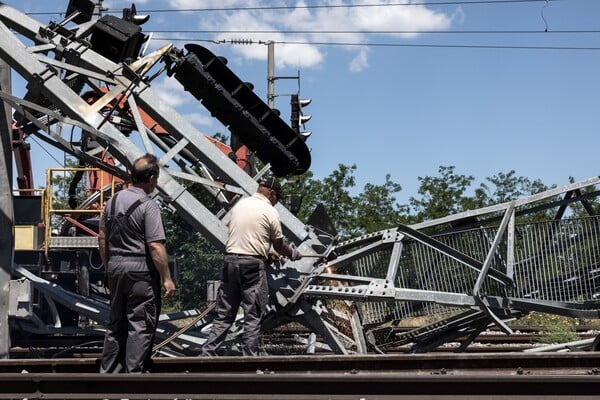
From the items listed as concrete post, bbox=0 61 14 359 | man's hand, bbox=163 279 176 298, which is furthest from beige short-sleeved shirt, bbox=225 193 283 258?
concrete post, bbox=0 61 14 359

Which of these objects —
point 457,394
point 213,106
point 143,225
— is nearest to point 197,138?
point 213,106

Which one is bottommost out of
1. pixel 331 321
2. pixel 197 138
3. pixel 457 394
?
pixel 457 394

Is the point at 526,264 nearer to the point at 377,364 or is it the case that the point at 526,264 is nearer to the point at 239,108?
the point at 377,364

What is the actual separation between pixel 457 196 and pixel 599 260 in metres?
25.7

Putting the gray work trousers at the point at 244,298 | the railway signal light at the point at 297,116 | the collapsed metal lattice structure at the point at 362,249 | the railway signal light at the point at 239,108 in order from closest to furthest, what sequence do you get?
the gray work trousers at the point at 244,298, the collapsed metal lattice structure at the point at 362,249, the railway signal light at the point at 239,108, the railway signal light at the point at 297,116

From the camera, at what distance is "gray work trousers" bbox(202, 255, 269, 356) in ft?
25.0

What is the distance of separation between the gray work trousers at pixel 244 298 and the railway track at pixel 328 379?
2.66 ft

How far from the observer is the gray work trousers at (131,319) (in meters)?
6.04

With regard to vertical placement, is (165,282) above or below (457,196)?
below

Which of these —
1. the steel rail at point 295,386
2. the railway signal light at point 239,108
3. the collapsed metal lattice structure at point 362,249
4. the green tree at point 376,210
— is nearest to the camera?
the steel rail at point 295,386

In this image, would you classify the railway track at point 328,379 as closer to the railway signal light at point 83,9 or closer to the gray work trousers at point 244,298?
the gray work trousers at point 244,298

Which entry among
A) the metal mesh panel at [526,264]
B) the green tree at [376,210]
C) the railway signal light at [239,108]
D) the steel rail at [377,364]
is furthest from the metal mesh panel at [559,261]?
the green tree at [376,210]

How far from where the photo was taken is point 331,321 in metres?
9.19

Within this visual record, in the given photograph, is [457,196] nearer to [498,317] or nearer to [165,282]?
[498,317]
